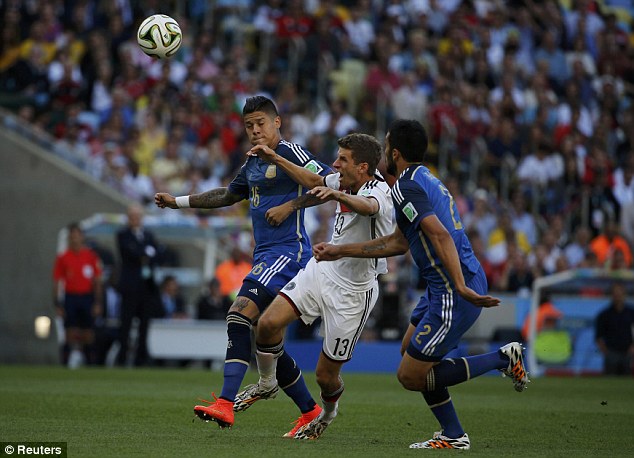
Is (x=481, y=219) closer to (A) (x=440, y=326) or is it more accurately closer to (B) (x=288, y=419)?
(B) (x=288, y=419)

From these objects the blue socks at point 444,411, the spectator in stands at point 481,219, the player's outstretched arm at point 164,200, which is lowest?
the blue socks at point 444,411

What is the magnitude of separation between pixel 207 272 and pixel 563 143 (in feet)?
24.9

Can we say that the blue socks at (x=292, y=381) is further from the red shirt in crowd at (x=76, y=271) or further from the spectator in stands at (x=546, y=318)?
the spectator in stands at (x=546, y=318)

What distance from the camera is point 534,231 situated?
76.2 ft

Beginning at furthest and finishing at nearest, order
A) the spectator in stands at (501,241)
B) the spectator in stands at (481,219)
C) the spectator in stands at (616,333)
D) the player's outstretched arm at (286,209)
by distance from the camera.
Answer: the spectator in stands at (481,219)
the spectator in stands at (501,241)
the spectator in stands at (616,333)
the player's outstretched arm at (286,209)

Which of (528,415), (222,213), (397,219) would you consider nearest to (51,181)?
(222,213)

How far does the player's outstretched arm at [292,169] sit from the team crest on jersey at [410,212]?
3.79ft

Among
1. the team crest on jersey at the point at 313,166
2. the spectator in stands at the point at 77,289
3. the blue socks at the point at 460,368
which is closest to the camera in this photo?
Result: the blue socks at the point at 460,368

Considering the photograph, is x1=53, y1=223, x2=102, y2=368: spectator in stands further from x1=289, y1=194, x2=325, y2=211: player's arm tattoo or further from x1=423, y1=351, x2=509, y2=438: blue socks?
x1=423, y1=351, x2=509, y2=438: blue socks

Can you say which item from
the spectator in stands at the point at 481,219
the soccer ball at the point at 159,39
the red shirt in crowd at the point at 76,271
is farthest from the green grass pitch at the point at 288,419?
the spectator in stands at the point at 481,219

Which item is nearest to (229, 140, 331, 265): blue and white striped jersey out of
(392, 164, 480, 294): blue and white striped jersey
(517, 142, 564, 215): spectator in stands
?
(392, 164, 480, 294): blue and white striped jersey

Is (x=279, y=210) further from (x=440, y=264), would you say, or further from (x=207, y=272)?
(x=207, y=272)

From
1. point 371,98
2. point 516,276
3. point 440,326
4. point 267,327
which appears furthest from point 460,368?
point 371,98

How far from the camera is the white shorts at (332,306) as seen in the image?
8.98 meters
